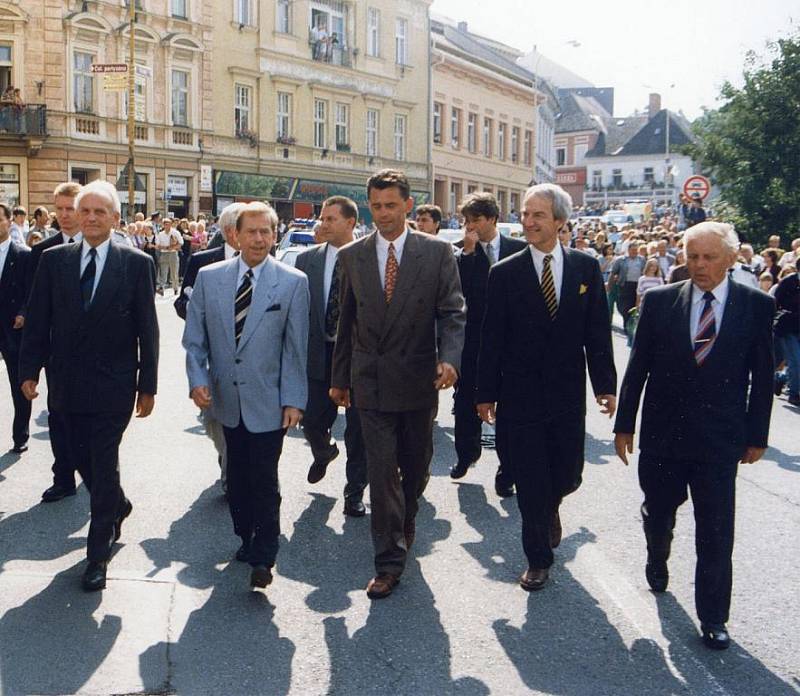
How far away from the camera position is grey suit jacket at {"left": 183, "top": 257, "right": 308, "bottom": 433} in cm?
534

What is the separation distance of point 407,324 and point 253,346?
30.9 inches

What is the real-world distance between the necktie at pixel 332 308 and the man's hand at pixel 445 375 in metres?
1.94

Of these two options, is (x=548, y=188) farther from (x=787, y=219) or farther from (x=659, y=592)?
(x=787, y=219)

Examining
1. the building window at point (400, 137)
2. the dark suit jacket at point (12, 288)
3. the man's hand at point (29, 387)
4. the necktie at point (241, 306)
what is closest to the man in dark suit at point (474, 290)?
the necktie at point (241, 306)

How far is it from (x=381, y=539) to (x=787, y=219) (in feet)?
65.0

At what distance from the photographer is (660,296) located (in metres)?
5.02

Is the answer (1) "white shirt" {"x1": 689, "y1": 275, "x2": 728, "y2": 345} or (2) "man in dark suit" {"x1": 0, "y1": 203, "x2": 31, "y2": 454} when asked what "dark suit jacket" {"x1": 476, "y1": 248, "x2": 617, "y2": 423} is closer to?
(1) "white shirt" {"x1": 689, "y1": 275, "x2": 728, "y2": 345}

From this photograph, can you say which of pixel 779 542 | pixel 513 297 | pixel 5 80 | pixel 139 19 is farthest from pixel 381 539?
pixel 139 19

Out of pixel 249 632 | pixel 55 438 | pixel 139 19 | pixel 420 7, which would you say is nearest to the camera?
pixel 249 632

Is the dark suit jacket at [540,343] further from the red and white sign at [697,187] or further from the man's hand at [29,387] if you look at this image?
the red and white sign at [697,187]

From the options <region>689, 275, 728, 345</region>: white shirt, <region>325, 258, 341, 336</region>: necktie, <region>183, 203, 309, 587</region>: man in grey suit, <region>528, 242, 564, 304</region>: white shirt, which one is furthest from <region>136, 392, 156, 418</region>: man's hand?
<region>689, 275, 728, 345</region>: white shirt

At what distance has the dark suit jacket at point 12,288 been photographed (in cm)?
820

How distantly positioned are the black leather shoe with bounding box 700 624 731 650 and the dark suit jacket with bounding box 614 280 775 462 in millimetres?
733

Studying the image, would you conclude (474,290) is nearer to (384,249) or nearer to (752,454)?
(384,249)
